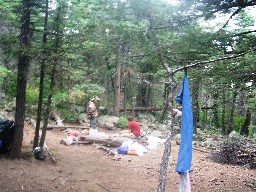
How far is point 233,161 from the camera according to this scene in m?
12.0

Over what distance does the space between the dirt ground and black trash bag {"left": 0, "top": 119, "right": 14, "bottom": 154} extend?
500 millimetres

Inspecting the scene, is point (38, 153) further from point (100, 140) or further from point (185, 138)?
point (185, 138)

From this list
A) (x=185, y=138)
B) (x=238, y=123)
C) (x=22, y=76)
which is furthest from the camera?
(x=238, y=123)

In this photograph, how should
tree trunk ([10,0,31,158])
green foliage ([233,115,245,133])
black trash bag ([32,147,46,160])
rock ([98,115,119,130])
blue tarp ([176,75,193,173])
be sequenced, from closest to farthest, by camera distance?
1. blue tarp ([176,75,193,173])
2. tree trunk ([10,0,31,158])
3. black trash bag ([32,147,46,160])
4. rock ([98,115,119,130])
5. green foliage ([233,115,245,133])

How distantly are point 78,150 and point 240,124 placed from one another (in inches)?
624

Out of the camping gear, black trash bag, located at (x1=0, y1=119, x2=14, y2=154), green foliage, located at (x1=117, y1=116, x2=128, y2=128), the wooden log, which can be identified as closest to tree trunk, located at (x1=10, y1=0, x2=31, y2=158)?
black trash bag, located at (x1=0, y1=119, x2=14, y2=154)

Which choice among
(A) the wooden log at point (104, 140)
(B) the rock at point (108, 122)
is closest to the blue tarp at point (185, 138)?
(A) the wooden log at point (104, 140)

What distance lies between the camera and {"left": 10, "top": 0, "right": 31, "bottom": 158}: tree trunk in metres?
8.86

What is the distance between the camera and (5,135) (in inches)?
388

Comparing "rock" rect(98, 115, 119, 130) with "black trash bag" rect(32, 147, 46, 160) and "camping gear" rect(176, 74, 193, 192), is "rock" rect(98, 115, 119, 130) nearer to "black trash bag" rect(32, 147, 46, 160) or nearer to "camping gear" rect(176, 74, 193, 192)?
"black trash bag" rect(32, 147, 46, 160)

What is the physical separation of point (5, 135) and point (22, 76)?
88.9 inches

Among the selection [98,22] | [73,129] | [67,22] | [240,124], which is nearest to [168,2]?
[98,22]

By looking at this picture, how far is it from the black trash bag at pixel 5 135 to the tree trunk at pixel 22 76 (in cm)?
41

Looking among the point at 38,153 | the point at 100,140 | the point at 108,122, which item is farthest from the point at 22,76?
the point at 108,122
